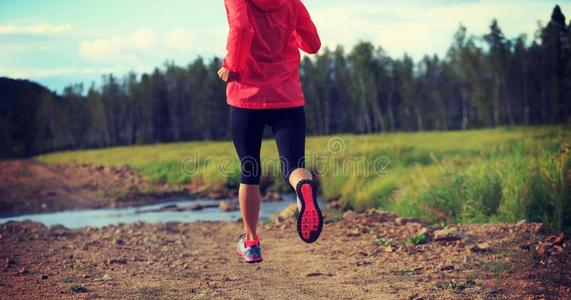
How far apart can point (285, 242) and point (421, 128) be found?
42282mm

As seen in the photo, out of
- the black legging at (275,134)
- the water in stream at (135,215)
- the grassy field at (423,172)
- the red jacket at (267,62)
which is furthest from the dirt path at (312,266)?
the water in stream at (135,215)

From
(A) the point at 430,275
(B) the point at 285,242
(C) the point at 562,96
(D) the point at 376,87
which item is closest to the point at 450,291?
(A) the point at 430,275

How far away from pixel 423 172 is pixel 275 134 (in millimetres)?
11544

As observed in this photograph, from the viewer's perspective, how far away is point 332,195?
21.1m

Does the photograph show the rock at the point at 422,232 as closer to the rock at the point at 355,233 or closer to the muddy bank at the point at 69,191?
the rock at the point at 355,233

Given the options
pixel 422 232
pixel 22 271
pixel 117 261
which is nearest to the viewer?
pixel 22 271

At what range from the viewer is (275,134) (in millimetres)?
5645

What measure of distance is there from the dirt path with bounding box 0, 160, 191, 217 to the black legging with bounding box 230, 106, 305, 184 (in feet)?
56.2

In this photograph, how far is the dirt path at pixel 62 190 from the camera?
22562mm

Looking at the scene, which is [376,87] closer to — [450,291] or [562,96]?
[562,96]

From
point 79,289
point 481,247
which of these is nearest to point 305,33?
point 79,289

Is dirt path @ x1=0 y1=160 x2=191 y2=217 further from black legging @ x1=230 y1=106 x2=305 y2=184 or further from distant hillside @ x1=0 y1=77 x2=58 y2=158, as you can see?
black legging @ x1=230 y1=106 x2=305 y2=184

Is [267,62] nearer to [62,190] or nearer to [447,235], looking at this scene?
[447,235]

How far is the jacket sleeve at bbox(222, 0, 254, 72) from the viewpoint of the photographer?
210 inches
